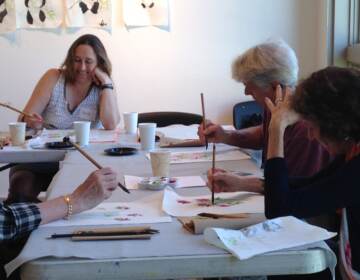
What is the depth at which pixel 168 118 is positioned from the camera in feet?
11.1

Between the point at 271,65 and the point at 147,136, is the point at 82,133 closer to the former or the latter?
the point at 147,136

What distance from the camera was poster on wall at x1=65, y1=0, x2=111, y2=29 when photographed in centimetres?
365

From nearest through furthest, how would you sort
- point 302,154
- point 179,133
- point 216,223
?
1. point 216,223
2. point 302,154
3. point 179,133

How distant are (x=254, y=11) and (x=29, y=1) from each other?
4.86 feet

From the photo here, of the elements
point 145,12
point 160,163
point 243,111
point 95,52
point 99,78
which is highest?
point 145,12

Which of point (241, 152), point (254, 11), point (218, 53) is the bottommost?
point (241, 152)

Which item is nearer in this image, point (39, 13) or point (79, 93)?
point (79, 93)

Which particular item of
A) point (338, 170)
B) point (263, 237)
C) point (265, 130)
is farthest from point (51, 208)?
point (265, 130)

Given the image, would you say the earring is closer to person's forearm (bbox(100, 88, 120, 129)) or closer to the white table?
person's forearm (bbox(100, 88, 120, 129))

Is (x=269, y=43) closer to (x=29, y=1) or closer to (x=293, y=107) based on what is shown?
(x=293, y=107)

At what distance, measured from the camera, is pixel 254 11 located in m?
3.81

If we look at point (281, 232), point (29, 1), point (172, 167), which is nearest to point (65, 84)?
point (29, 1)

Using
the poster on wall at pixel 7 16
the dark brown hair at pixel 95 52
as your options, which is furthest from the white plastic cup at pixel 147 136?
the poster on wall at pixel 7 16

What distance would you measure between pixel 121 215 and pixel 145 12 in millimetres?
2521
